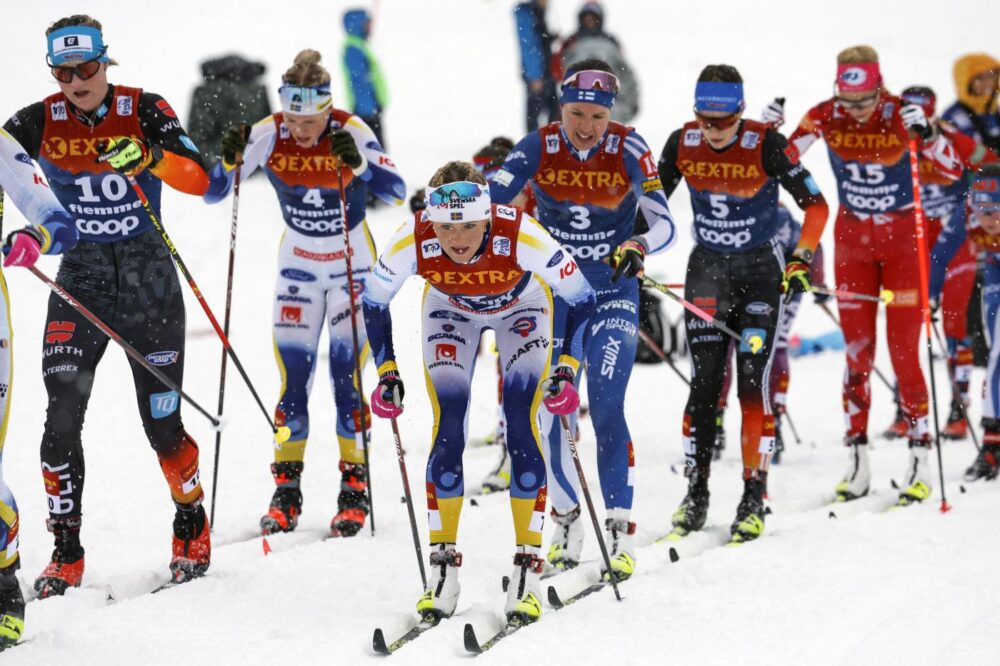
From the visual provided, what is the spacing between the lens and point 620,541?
5977 mm

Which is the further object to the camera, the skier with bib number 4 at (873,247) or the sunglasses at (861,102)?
the skier with bib number 4 at (873,247)

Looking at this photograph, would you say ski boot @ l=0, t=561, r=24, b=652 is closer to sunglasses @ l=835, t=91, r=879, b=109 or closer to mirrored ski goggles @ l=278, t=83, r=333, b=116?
mirrored ski goggles @ l=278, t=83, r=333, b=116

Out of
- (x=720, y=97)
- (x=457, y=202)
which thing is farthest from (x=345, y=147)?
(x=720, y=97)

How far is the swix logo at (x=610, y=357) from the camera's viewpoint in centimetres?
606

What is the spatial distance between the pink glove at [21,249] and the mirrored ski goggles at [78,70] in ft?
3.68

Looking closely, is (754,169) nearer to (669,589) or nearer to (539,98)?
(669,589)

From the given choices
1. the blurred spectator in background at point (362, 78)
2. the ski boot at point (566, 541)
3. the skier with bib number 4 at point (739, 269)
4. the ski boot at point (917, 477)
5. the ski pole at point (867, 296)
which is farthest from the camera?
the blurred spectator in background at point (362, 78)

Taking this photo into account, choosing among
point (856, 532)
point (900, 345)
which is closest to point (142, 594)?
point (856, 532)

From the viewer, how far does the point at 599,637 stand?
193 inches

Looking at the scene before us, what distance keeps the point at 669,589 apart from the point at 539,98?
9860 mm

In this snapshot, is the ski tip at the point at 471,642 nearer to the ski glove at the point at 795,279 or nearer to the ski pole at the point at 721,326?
the ski pole at the point at 721,326

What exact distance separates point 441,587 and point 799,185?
10.3ft

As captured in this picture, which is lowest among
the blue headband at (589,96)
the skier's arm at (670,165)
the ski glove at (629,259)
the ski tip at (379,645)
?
the ski tip at (379,645)

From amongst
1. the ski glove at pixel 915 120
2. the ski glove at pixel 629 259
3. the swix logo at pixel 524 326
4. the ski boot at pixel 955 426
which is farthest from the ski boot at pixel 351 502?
the ski boot at pixel 955 426
